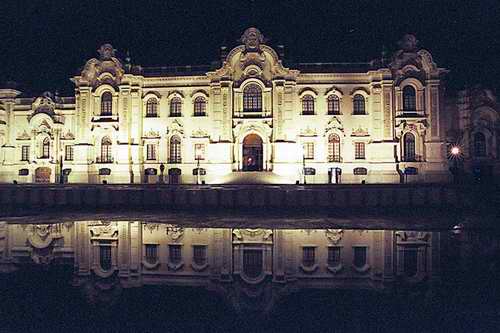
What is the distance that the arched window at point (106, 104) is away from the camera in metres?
43.7

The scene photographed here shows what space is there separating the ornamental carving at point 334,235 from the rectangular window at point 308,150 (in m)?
22.3

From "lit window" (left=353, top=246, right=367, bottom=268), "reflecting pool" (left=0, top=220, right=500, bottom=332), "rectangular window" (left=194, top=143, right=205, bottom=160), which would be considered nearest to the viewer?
"reflecting pool" (left=0, top=220, right=500, bottom=332)

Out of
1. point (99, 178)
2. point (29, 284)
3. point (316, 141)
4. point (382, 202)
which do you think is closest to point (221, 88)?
point (316, 141)

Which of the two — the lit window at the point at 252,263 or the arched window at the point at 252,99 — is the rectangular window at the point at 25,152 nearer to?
the arched window at the point at 252,99

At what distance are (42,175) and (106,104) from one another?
Result: 10539 mm

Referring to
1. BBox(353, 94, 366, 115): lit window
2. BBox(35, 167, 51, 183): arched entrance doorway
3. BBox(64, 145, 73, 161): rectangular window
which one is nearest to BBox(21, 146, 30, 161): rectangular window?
BBox(35, 167, 51, 183): arched entrance doorway

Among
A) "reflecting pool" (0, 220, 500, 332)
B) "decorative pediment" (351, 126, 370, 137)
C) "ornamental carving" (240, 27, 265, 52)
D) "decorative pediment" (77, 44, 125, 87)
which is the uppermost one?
"ornamental carving" (240, 27, 265, 52)

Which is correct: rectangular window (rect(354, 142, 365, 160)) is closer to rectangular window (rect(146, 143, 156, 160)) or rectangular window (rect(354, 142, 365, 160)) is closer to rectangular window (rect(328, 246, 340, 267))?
rectangular window (rect(146, 143, 156, 160))

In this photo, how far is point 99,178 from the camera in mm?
42875

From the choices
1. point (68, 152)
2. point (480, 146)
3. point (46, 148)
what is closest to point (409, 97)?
point (480, 146)

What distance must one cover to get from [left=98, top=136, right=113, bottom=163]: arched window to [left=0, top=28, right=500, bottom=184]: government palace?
105mm

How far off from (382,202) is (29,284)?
23.6 m

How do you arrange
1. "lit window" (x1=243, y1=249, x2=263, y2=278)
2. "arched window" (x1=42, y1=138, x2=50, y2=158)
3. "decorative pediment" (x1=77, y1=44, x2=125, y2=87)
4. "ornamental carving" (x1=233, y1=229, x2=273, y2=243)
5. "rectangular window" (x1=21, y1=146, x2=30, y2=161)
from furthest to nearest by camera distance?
"rectangular window" (x1=21, y1=146, x2=30, y2=161)
"arched window" (x1=42, y1=138, x2=50, y2=158)
"decorative pediment" (x1=77, y1=44, x2=125, y2=87)
"ornamental carving" (x1=233, y1=229, x2=273, y2=243)
"lit window" (x1=243, y1=249, x2=263, y2=278)

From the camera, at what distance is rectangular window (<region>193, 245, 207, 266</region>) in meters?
12.6
